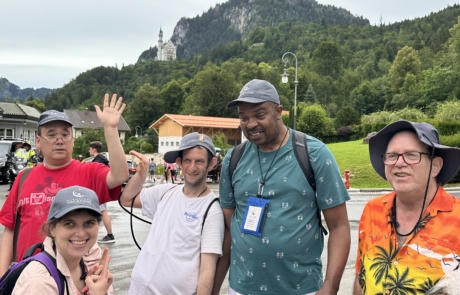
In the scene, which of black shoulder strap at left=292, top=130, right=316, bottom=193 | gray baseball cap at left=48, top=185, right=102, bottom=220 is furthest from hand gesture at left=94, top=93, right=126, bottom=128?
black shoulder strap at left=292, top=130, right=316, bottom=193

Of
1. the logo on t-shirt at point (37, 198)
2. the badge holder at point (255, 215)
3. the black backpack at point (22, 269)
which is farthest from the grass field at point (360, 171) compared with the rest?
the black backpack at point (22, 269)

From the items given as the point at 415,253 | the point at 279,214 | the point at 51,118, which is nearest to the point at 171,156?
the point at 51,118

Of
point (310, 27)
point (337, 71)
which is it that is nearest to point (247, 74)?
point (337, 71)

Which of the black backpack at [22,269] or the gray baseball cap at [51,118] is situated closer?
the black backpack at [22,269]

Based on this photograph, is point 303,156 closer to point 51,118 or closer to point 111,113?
point 111,113

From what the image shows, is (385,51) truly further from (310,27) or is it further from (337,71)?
(310,27)

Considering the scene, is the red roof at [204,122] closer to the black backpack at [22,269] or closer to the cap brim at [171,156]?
the cap brim at [171,156]

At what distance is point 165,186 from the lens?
3.68m

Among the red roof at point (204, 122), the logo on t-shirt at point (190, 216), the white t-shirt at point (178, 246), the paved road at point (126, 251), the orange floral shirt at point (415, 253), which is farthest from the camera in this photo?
the red roof at point (204, 122)

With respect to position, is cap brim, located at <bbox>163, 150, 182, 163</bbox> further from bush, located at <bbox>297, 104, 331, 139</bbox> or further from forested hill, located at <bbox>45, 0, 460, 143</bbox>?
bush, located at <bbox>297, 104, 331, 139</bbox>

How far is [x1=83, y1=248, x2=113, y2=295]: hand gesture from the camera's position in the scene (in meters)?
2.50

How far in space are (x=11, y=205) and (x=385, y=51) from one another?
466 feet

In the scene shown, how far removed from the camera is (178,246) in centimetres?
322

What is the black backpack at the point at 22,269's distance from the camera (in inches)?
89.7
